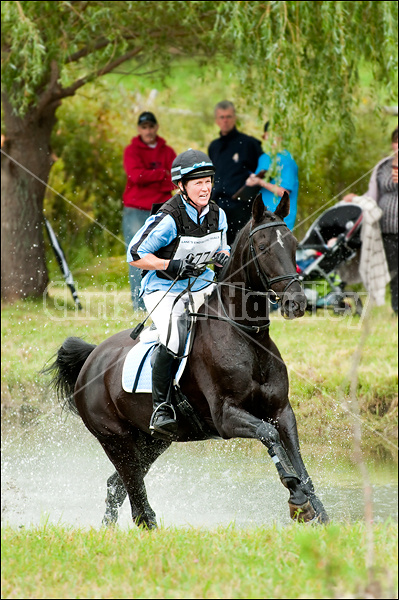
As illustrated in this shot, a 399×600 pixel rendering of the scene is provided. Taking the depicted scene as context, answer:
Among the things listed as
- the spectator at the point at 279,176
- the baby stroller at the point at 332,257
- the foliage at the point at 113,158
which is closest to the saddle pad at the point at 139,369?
the spectator at the point at 279,176

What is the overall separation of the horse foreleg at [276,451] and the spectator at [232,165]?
19.8 feet

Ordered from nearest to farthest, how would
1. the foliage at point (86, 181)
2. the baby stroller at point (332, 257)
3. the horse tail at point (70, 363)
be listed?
the horse tail at point (70, 363)
the baby stroller at point (332, 257)
the foliage at point (86, 181)

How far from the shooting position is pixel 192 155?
5.35m

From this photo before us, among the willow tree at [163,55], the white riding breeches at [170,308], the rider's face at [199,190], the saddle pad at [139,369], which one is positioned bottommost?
the saddle pad at [139,369]

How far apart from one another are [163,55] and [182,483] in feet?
23.1

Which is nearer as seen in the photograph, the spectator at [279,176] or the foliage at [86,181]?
the spectator at [279,176]

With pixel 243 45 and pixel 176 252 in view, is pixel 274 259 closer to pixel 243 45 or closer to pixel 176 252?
pixel 176 252

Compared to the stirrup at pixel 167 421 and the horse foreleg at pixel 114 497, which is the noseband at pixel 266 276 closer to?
the stirrup at pixel 167 421

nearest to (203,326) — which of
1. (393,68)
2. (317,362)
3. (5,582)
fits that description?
(5,582)

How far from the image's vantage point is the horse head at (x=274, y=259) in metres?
4.75

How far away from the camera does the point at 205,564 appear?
3.97 metres

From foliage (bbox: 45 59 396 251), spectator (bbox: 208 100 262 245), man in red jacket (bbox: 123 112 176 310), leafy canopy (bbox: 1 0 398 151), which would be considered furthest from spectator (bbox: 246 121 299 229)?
foliage (bbox: 45 59 396 251)

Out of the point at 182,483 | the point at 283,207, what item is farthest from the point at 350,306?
the point at 283,207

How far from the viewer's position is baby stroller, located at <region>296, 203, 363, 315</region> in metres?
11.6
